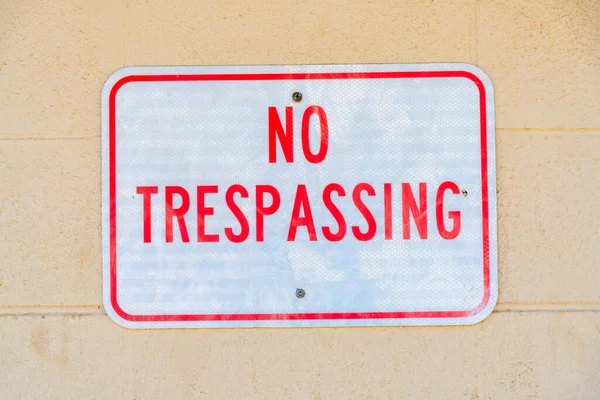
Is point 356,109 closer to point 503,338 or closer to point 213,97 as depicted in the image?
point 213,97

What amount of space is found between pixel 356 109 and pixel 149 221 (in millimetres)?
588

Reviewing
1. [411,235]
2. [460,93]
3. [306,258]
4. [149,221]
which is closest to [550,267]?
[411,235]

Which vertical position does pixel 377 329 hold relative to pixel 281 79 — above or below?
below

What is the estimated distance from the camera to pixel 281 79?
144cm

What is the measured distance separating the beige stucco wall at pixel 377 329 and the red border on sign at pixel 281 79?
1.6 inches

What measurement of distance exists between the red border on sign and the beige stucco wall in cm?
4

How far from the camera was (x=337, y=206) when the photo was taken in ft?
4.68

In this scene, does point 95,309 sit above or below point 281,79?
below

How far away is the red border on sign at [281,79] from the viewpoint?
1428 mm

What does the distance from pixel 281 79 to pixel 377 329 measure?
67cm

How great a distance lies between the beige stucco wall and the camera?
1.45 meters

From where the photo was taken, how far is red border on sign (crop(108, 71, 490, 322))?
1428 millimetres

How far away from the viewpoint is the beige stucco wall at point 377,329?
1.45m

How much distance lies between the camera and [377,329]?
4.74 ft
